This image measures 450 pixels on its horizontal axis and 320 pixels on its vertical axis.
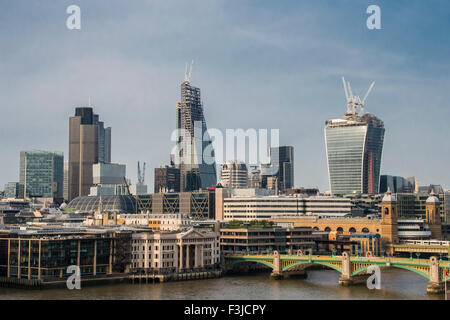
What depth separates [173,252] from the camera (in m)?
107

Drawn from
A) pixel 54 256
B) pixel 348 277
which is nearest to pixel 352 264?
pixel 348 277

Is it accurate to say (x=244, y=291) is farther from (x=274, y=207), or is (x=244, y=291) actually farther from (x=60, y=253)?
(x=274, y=207)

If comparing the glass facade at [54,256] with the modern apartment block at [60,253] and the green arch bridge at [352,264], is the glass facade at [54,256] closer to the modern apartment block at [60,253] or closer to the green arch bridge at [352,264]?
the modern apartment block at [60,253]

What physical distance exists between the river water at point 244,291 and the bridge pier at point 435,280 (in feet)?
4.43

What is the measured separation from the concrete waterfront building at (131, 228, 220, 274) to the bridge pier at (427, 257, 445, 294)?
36.7m

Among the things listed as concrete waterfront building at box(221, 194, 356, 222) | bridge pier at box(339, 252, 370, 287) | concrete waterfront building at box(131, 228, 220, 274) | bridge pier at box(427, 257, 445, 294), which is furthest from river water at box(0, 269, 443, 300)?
concrete waterfront building at box(221, 194, 356, 222)

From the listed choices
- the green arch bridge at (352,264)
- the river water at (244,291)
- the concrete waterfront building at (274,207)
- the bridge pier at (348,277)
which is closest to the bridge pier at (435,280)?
the green arch bridge at (352,264)

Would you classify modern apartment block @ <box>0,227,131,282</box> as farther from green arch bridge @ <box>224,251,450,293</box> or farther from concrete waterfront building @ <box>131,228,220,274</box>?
green arch bridge @ <box>224,251,450,293</box>

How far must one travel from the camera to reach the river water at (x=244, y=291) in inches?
3334

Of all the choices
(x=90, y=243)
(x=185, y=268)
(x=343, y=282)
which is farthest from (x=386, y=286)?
(x=90, y=243)

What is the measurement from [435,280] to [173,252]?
39394 mm
